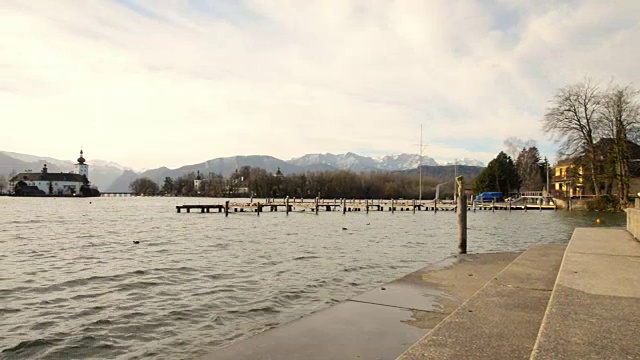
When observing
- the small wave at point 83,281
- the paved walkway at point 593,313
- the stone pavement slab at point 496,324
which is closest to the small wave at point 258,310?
the stone pavement slab at point 496,324

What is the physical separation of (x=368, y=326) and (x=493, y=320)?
199 cm

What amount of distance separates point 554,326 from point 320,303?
6.16 metres

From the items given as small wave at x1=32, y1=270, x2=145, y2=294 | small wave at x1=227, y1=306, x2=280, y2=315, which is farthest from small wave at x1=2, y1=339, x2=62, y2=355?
small wave at x1=32, y1=270, x2=145, y2=294

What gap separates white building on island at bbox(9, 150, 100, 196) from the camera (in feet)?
559

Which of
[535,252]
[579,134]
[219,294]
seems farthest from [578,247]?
[579,134]

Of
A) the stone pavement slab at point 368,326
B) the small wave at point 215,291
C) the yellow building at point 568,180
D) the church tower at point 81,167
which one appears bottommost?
the small wave at point 215,291

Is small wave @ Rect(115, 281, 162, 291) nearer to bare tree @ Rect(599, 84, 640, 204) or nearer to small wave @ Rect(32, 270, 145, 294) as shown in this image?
small wave @ Rect(32, 270, 145, 294)

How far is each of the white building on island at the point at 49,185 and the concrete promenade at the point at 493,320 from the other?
7727 inches

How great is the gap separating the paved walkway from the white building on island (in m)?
199

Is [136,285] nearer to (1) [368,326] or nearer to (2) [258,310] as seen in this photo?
(2) [258,310]

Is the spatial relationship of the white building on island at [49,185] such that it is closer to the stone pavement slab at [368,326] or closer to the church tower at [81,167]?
the church tower at [81,167]

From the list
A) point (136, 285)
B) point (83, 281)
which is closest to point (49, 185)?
point (83, 281)

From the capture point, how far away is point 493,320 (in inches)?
215

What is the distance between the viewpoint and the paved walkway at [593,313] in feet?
12.0
